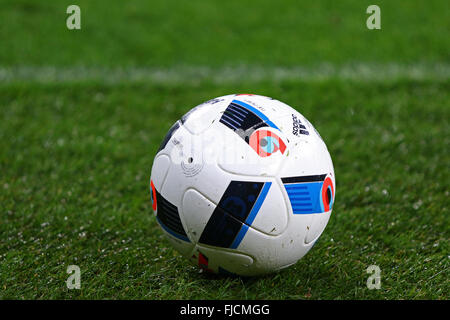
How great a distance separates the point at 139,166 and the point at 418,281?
3.22 meters

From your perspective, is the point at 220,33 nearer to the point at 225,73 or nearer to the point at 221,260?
the point at 225,73

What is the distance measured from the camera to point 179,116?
718cm

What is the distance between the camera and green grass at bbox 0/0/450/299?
12.3 feet

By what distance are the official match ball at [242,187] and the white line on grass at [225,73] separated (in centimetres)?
465

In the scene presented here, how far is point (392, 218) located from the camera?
15.5 feet

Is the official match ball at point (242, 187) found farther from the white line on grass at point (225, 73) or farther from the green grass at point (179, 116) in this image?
the white line on grass at point (225, 73)

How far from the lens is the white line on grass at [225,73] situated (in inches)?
314

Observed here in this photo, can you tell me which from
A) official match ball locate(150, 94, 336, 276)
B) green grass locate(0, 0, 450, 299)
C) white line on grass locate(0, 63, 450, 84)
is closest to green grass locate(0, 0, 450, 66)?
green grass locate(0, 0, 450, 299)

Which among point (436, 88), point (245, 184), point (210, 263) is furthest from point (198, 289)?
point (436, 88)

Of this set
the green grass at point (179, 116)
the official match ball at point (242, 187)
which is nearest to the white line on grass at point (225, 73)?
the green grass at point (179, 116)

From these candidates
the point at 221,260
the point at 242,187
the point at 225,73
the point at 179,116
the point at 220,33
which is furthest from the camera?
the point at 220,33

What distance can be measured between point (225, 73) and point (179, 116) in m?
1.78

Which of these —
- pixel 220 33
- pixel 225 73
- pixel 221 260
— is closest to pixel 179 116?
pixel 225 73
